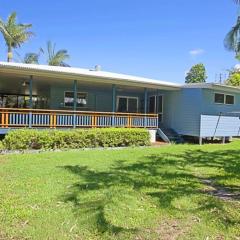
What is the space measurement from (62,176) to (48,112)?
376 inches

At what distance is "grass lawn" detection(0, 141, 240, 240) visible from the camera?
17.1 ft

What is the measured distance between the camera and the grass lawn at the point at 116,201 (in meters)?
5.23

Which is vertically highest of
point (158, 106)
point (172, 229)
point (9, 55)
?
point (9, 55)

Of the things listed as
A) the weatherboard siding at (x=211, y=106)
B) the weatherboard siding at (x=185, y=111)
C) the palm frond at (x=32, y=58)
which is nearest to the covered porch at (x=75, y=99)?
the weatherboard siding at (x=185, y=111)

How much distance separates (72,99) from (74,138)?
7.54 metres

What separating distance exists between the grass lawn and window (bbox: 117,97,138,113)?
12993mm

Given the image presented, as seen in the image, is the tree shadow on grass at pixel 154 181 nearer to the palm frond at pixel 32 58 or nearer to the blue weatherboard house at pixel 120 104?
the blue weatherboard house at pixel 120 104

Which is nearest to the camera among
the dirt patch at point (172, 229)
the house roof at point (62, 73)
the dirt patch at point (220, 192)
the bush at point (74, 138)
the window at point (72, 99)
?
the dirt patch at point (172, 229)

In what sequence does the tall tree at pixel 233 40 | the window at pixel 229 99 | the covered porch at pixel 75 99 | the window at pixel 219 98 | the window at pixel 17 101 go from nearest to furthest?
the tall tree at pixel 233 40 → the covered porch at pixel 75 99 → the window at pixel 219 98 → the window at pixel 229 99 → the window at pixel 17 101

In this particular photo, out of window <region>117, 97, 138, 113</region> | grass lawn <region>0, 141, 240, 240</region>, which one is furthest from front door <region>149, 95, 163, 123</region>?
grass lawn <region>0, 141, 240, 240</region>

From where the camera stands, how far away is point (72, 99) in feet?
74.6

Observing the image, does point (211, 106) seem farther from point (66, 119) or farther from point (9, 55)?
point (9, 55)

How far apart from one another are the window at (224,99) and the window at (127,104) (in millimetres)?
5884

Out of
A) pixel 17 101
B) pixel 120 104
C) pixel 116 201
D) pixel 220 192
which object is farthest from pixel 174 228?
pixel 17 101
